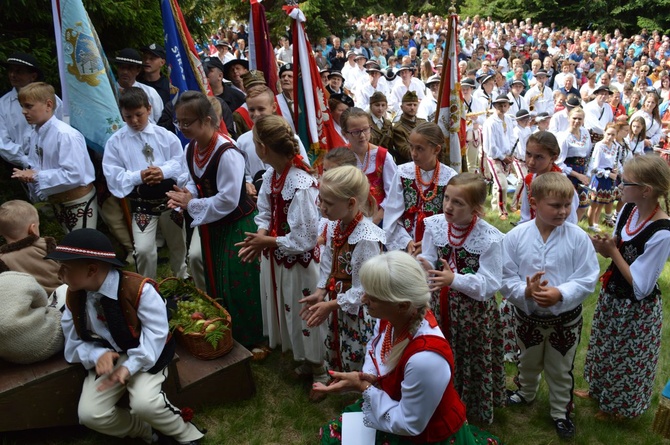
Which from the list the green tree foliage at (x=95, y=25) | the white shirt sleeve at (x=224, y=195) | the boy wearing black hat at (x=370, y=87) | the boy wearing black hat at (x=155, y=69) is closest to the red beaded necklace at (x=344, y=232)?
the white shirt sleeve at (x=224, y=195)

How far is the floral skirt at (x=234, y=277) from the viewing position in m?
4.59

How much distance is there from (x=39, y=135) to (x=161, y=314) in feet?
8.83

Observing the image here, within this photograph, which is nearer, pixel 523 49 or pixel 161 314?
pixel 161 314

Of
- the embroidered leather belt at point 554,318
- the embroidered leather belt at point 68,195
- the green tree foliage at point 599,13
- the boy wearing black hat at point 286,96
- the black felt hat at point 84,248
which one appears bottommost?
the embroidered leather belt at point 554,318

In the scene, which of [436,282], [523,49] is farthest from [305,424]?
[523,49]

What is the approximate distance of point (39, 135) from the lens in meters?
5.05

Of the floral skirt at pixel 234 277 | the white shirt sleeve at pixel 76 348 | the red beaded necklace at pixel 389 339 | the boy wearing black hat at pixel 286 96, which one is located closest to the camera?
the red beaded necklace at pixel 389 339

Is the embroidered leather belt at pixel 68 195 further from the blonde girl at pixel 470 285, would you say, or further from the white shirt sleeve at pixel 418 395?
the white shirt sleeve at pixel 418 395

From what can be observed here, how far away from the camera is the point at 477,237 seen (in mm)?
3596

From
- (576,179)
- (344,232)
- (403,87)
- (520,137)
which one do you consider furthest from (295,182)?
(403,87)

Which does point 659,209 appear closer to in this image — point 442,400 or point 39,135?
point 442,400

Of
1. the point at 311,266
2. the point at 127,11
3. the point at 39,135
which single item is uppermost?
the point at 127,11

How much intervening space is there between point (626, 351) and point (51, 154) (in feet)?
16.3

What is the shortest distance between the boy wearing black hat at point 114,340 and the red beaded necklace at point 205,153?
129 centimetres
